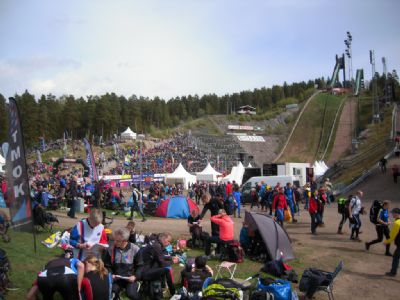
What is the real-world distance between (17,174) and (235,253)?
16.6 feet

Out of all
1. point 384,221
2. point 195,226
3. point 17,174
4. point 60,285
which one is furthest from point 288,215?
point 60,285

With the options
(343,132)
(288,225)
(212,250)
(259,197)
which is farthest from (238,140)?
(212,250)

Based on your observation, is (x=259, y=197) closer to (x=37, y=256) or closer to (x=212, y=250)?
(x=212, y=250)

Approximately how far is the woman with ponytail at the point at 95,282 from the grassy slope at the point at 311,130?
6295 centimetres

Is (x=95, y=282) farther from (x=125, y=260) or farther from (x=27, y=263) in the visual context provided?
(x=27, y=263)

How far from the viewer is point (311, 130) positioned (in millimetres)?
82875

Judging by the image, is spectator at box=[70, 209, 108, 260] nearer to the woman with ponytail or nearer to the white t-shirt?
the woman with ponytail

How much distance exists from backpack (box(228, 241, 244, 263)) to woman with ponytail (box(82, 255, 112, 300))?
454 centimetres

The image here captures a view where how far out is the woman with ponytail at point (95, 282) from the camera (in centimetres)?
496

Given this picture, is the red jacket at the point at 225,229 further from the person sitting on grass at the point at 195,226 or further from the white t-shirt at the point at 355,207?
the white t-shirt at the point at 355,207

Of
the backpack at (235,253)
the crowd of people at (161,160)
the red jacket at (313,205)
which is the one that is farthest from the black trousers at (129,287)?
the crowd of people at (161,160)

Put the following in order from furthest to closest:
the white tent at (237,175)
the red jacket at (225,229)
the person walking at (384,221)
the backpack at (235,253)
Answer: the white tent at (237,175) < the person walking at (384,221) < the red jacket at (225,229) < the backpack at (235,253)

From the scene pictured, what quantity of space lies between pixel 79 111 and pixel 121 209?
6759cm

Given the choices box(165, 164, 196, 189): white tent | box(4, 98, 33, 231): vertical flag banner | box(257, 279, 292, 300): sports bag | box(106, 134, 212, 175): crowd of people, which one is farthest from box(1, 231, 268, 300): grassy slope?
box(106, 134, 212, 175): crowd of people
